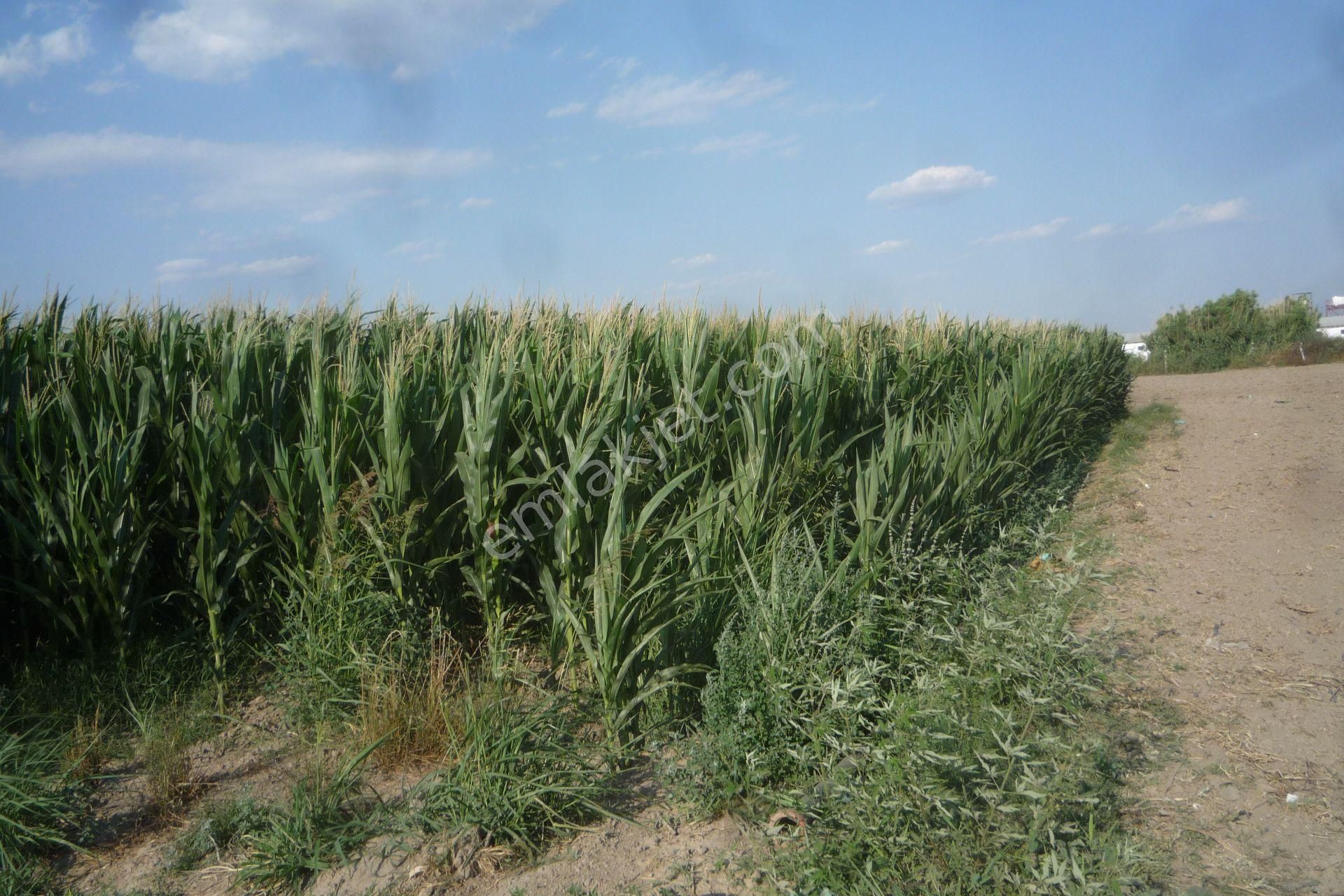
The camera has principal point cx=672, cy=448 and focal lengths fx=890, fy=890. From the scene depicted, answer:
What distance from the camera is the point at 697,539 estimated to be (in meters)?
3.88

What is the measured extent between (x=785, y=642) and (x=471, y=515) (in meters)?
1.40

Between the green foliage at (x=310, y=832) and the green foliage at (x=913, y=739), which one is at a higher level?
→ the green foliage at (x=913, y=739)

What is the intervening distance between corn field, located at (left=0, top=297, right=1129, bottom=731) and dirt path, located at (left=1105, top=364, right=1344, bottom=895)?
4.86ft

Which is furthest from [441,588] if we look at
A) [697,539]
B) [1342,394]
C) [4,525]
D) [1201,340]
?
[1201,340]

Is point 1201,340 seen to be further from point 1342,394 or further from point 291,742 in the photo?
point 291,742

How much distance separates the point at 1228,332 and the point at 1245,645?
2543 centimetres

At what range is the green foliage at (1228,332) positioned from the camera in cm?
2511

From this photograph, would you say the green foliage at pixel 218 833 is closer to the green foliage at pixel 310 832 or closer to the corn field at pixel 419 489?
the green foliage at pixel 310 832

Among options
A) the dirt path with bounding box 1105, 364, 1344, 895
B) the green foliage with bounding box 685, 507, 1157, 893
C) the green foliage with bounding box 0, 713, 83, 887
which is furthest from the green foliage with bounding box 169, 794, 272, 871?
the dirt path with bounding box 1105, 364, 1344, 895

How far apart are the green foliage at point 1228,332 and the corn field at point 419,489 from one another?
25441 millimetres

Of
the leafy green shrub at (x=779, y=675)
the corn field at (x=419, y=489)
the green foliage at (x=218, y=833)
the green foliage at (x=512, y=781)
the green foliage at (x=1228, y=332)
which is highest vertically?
the green foliage at (x=1228, y=332)

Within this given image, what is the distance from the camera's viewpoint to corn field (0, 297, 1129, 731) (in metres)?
3.65

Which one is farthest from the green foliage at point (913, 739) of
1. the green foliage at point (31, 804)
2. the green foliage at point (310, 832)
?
the green foliage at point (31, 804)

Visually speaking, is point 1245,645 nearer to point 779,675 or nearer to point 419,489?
point 779,675
